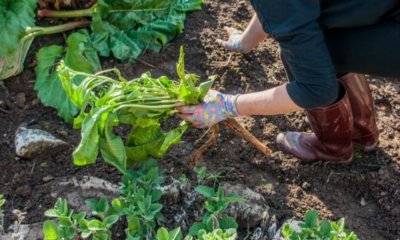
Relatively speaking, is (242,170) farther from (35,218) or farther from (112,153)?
(35,218)

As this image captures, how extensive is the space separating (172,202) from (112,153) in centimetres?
30

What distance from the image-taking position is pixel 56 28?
3.22 meters

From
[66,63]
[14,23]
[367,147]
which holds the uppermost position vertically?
[14,23]

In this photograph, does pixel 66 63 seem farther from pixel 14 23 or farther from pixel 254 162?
pixel 254 162

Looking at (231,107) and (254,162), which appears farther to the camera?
(254,162)

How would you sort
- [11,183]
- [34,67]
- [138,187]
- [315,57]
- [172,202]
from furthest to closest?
[34,67] < [11,183] < [172,202] < [138,187] < [315,57]

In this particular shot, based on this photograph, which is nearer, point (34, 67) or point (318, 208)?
point (318, 208)

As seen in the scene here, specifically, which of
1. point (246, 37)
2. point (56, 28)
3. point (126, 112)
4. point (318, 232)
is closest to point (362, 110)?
point (246, 37)

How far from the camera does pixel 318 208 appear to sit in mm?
2660

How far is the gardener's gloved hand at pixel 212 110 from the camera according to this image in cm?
245

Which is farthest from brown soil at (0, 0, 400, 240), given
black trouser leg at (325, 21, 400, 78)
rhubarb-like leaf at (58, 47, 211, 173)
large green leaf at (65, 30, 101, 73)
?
black trouser leg at (325, 21, 400, 78)

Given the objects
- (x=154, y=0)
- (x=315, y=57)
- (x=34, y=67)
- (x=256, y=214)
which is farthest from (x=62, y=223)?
(x=154, y=0)

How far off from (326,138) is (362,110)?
0.18 meters

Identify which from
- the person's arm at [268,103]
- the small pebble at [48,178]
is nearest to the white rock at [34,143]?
the small pebble at [48,178]
